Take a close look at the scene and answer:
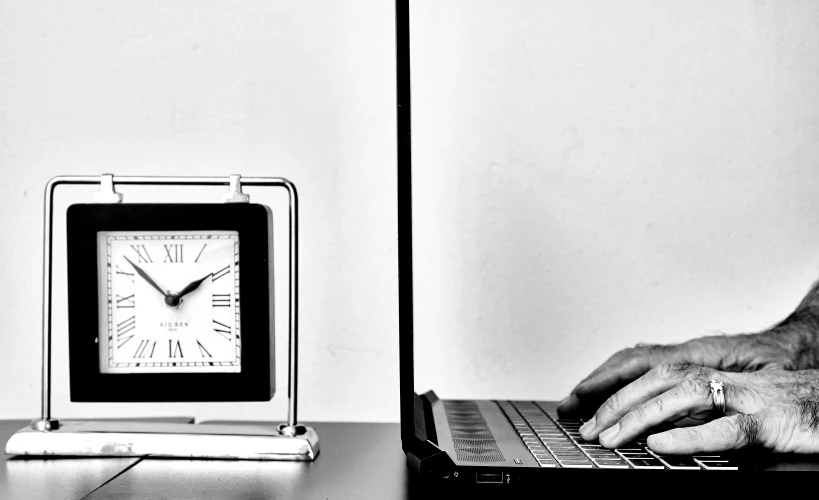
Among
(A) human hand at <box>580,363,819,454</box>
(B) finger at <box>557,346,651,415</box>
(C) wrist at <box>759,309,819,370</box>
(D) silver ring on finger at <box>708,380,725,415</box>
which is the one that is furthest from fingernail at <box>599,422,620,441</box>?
(C) wrist at <box>759,309,819,370</box>

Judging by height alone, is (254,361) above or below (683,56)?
below

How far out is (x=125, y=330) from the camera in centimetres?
83

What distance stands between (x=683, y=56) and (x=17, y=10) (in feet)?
3.40

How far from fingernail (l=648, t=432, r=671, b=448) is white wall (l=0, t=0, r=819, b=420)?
0.52 m

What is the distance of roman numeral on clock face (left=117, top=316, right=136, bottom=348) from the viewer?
2.71ft

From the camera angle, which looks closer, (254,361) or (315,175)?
(254,361)

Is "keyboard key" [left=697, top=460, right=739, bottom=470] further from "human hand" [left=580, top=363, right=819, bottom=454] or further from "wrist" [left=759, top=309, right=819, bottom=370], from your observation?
"wrist" [left=759, top=309, right=819, bottom=370]

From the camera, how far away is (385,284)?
47.4 inches

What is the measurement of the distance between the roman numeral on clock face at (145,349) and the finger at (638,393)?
46 cm

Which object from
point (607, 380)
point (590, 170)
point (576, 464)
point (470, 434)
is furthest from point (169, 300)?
point (590, 170)

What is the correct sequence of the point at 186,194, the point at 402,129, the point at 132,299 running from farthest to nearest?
the point at 186,194 < the point at 132,299 < the point at 402,129

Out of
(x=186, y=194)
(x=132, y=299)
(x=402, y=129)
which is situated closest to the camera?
(x=402, y=129)

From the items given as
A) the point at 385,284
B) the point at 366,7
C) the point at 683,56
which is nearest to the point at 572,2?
the point at 683,56

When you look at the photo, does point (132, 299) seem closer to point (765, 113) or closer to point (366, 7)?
point (366, 7)
